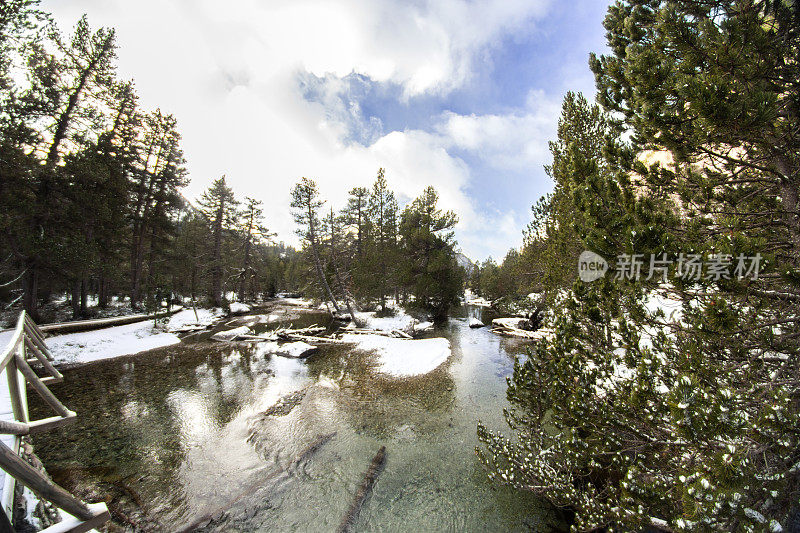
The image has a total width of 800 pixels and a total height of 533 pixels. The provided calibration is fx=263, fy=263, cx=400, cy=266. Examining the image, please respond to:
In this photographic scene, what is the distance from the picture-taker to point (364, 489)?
18.0 feet

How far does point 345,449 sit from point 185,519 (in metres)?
3.21

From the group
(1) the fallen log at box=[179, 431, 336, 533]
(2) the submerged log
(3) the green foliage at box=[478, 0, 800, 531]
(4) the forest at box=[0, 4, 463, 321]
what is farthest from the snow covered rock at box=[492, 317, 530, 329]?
(1) the fallen log at box=[179, 431, 336, 533]

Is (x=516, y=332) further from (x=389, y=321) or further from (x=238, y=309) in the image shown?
(x=238, y=309)

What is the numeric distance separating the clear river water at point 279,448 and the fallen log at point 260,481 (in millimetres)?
30

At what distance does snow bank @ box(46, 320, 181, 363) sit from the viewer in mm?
12734

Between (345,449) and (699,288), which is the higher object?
(699,288)

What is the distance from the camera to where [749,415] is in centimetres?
265

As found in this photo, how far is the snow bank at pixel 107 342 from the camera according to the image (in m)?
12.7

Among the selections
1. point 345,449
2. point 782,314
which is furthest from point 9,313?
point 782,314

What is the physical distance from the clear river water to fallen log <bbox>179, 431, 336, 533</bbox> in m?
0.03

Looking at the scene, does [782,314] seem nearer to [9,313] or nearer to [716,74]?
[716,74]
